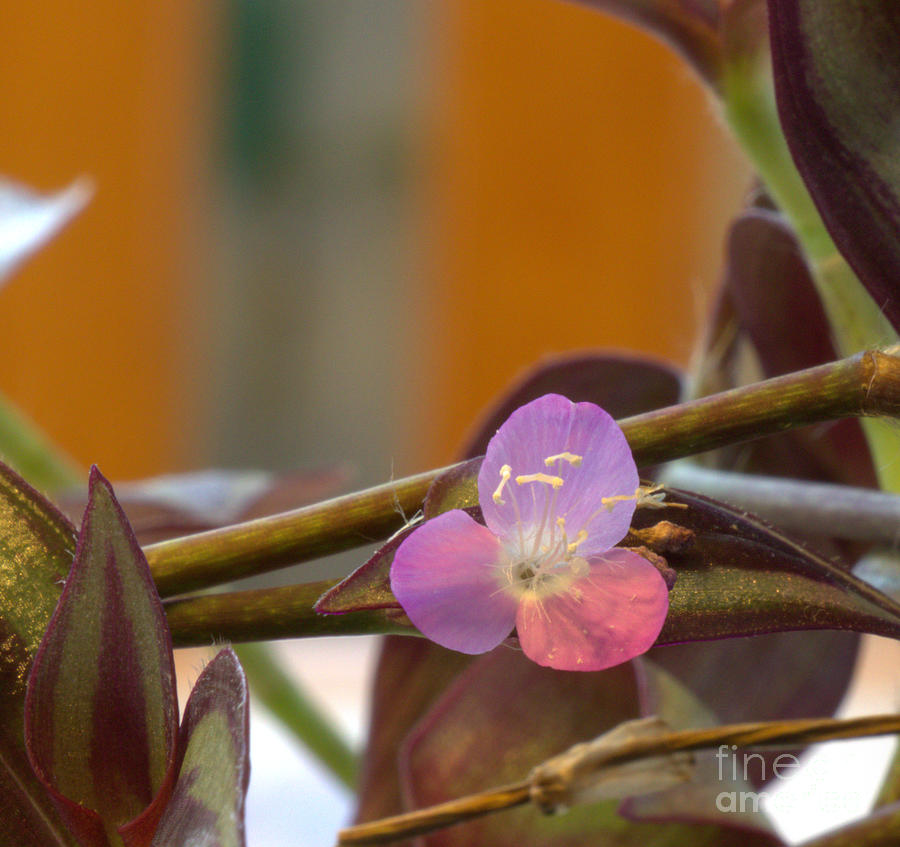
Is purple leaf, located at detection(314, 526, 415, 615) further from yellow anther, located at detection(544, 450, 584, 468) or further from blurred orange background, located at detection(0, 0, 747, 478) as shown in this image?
blurred orange background, located at detection(0, 0, 747, 478)

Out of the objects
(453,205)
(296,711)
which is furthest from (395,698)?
(453,205)

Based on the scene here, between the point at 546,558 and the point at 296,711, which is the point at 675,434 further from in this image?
the point at 296,711

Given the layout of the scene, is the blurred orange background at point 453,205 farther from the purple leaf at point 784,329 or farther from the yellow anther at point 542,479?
the yellow anther at point 542,479

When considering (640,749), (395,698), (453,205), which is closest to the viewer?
(640,749)

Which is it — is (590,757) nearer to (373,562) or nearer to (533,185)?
(373,562)

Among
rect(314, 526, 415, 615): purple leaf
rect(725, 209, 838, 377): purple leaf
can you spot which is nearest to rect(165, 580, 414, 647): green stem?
rect(314, 526, 415, 615): purple leaf
